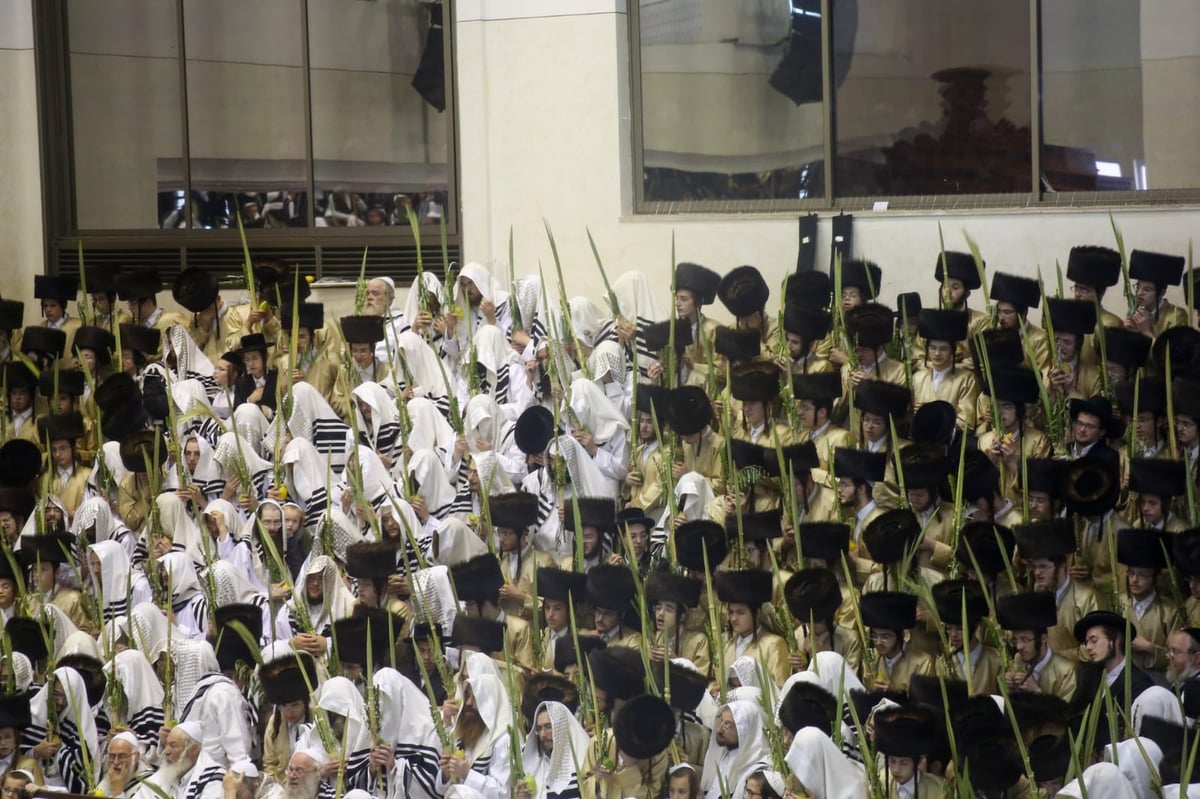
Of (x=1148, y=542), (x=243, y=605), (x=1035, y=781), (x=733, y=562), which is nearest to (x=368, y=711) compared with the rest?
(x=243, y=605)

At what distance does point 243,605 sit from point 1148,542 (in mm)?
4895

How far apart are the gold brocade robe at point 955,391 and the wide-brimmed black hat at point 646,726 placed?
2.68m

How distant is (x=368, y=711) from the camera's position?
962cm

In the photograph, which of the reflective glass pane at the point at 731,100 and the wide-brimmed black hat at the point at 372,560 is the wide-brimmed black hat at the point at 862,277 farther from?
the wide-brimmed black hat at the point at 372,560

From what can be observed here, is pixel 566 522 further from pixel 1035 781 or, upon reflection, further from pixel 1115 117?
pixel 1115 117

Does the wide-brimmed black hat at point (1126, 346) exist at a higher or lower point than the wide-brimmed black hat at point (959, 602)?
higher

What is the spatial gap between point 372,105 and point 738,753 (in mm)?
9386

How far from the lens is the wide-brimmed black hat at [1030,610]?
928cm

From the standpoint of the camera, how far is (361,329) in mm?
12406

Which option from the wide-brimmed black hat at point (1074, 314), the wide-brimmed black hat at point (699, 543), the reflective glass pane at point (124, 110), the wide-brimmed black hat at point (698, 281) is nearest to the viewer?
the wide-brimmed black hat at point (699, 543)

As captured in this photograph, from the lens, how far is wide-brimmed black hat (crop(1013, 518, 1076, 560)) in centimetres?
967

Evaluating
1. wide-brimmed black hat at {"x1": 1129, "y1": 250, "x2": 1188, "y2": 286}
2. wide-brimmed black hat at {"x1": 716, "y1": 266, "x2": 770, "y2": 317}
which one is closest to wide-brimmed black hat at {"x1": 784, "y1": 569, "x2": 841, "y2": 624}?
wide-brimmed black hat at {"x1": 716, "y1": 266, "x2": 770, "y2": 317}

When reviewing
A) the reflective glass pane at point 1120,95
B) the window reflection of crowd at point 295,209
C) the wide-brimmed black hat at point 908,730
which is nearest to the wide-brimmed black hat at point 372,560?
the wide-brimmed black hat at point 908,730

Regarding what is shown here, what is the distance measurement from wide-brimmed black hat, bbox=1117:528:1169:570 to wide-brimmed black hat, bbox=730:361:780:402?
2.35m
